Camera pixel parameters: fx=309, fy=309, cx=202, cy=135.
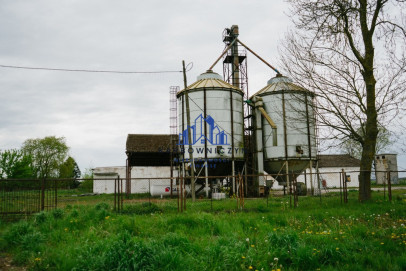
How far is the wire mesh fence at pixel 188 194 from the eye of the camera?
45.2 feet

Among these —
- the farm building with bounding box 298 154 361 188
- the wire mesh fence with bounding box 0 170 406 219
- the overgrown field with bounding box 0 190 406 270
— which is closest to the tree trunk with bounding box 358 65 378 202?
the wire mesh fence with bounding box 0 170 406 219

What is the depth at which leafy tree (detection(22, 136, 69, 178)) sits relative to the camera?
2470 inches

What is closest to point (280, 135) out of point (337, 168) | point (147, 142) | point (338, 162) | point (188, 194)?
point (188, 194)

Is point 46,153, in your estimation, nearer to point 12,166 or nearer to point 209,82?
point 12,166

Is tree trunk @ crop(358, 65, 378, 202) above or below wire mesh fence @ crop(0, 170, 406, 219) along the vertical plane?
above

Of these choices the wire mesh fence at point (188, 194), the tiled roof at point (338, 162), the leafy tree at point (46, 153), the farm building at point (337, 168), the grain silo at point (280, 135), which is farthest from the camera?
the leafy tree at point (46, 153)

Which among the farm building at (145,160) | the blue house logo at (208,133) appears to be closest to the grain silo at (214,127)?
the blue house logo at (208,133)

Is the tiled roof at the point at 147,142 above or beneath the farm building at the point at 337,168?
above

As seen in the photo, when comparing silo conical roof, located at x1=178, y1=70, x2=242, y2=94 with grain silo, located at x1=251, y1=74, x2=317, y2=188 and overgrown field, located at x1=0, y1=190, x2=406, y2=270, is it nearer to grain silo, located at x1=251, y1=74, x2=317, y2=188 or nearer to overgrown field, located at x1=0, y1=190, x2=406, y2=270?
grain silo, located at x1=251, y1=74, x2=317, y2=188

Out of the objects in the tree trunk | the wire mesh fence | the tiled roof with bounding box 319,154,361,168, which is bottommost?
the wire mesh fence

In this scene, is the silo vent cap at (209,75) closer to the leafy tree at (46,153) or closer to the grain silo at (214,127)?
the grain silo at (214,127)

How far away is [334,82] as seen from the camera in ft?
43.4

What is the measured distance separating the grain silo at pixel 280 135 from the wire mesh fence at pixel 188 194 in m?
1.18

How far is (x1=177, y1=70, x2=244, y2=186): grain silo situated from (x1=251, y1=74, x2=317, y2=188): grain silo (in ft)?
5.20
